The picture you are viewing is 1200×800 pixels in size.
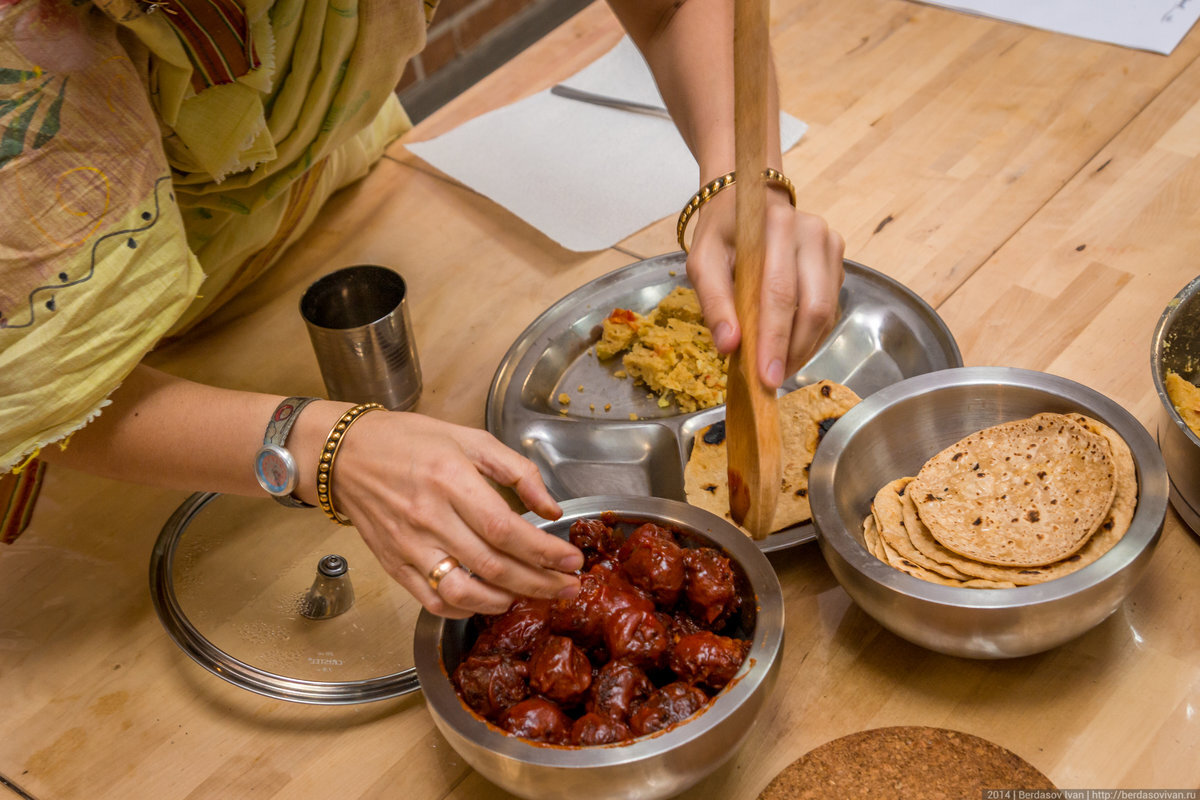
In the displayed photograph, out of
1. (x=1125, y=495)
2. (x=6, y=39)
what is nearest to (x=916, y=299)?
(x=1125, y=495)

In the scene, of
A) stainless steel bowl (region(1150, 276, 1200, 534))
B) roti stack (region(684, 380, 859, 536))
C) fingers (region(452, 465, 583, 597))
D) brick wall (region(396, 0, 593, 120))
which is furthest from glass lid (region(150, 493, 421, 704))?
brick wall (region(396, 0, 593, 120))

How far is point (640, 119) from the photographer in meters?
2.08

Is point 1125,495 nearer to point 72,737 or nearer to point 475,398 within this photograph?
point 475,398

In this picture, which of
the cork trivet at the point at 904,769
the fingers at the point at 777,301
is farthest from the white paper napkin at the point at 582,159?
the cork trivet at the point at 904,769

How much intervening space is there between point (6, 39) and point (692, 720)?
36.9 inches

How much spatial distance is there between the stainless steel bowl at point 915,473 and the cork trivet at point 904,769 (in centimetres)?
10

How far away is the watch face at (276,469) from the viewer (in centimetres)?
109

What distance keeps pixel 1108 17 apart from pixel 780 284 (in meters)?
1.50

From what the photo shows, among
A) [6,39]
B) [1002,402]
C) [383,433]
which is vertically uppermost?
[6,39]

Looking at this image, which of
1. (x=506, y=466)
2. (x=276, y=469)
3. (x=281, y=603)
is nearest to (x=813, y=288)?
(x=506, y=466)

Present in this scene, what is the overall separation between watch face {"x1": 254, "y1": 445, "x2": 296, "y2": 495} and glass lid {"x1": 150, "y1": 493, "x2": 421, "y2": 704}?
0.59ft

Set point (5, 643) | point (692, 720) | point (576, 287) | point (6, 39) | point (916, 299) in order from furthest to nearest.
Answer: point (576, 287)
point (916, 299)
point (5, 643)
point (6, 39)
point (692, 720)

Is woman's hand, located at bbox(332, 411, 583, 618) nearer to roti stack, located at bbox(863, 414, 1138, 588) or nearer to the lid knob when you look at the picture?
the lid knob

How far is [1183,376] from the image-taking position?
1.31m
